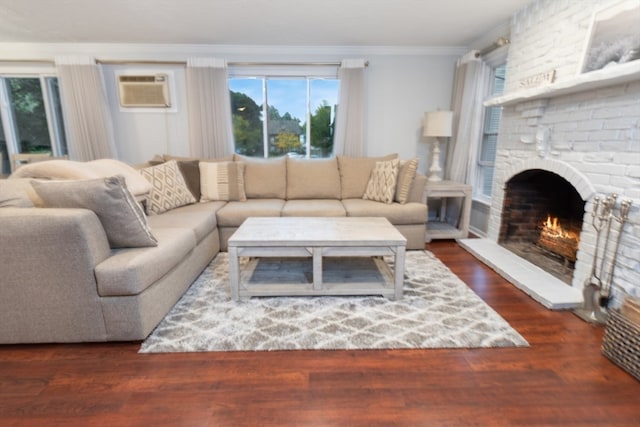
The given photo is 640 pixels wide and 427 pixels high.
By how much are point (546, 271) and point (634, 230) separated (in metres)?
0.82

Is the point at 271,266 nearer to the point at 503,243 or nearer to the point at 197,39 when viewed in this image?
the point at 503,243

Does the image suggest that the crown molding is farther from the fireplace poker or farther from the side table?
the fireplace poker

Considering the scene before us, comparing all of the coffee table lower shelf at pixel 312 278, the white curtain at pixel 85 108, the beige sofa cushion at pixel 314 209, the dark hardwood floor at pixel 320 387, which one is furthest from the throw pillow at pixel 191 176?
the dark hardwood floor at pixel 320 387

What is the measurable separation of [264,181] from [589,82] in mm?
2840

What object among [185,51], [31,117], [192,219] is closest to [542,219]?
[192,219]

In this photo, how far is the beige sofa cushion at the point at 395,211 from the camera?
3102mm

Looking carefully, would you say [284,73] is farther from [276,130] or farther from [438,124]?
[438,124]

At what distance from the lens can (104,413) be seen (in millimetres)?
1284

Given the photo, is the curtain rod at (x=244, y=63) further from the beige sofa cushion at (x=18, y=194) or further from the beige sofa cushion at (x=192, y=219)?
the beige sofa cushion at (x=18, y=194)

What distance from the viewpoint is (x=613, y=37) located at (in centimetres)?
192

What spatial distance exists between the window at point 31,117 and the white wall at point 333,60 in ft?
1.18

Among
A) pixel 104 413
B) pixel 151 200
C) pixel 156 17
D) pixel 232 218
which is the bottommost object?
pixel 104 413

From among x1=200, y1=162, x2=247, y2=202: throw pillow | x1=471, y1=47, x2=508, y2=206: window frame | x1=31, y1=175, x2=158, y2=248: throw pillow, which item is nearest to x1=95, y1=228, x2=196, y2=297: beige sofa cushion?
x1=31, y1=175, x2=158, y2=248: throw pillow

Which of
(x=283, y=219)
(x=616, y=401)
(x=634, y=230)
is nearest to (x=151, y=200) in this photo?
(x=283, y=219)
